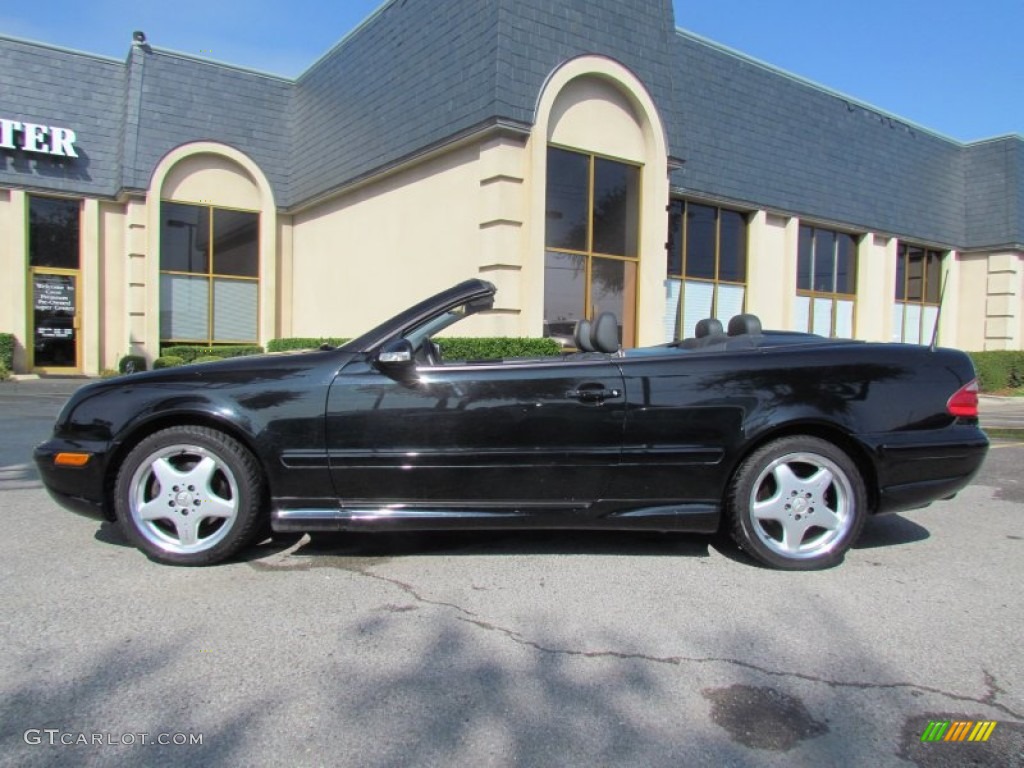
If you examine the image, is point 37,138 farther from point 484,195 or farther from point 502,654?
point 502,654

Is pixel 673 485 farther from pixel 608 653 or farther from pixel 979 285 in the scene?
pixel 979 285

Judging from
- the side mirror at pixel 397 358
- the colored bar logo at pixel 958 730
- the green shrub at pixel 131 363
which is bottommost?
the colored bar logo at pixel 958 730

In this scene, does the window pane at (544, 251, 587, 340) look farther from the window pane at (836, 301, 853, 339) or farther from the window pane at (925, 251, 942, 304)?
the window pane at (925, 251, 942, 304)

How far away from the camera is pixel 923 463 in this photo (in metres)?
3.86

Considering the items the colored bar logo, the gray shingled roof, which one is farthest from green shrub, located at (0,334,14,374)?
the colored bar logo

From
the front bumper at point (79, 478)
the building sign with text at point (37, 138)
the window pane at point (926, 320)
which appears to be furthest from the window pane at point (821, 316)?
the building sign with text at point (37, 138)

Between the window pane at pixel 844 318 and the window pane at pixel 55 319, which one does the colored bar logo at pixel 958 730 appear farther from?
the window pane at pixel 55 319

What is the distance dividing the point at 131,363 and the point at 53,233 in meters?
3.79

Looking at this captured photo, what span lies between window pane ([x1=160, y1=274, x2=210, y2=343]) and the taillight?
15907mm

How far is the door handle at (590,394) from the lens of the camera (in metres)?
3.67

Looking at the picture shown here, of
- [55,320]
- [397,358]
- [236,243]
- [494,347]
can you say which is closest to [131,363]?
[55,320]

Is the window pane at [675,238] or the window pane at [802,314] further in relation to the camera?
the window pane at [802,314]

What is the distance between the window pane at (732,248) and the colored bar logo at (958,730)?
1368cm

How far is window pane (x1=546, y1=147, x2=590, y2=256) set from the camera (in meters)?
11.2
